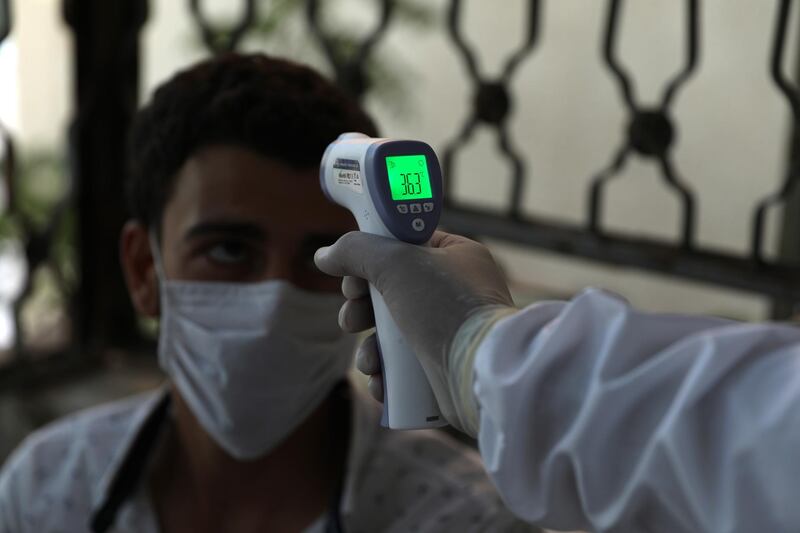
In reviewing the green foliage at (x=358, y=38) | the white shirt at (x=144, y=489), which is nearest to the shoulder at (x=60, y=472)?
the white shirt at (x=144, y=489)

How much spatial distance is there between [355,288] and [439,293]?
113mm

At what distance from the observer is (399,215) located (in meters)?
0.80

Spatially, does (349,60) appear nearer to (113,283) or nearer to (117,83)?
(117,83)

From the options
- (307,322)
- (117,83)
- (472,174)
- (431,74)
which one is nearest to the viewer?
(307,322)

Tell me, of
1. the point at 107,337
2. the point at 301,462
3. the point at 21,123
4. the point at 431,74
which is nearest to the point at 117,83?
the point at 21,123

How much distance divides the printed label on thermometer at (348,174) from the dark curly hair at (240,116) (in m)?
0.48

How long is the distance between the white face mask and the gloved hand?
466 mm

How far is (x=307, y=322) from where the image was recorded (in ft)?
4.29

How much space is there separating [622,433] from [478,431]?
117 mm

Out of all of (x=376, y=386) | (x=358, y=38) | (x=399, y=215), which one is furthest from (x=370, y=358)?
(x=358, y=38)

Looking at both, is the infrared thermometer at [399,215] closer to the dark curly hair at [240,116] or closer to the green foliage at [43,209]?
the dark curly hair at [240,116]

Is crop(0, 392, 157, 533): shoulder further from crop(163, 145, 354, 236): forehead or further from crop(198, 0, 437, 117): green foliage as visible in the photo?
crop(198, 0, 437, 117): green foliage

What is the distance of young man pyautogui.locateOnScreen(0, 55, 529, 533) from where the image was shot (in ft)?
4.33

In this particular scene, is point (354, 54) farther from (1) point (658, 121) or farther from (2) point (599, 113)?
(2) point (599, 113)
